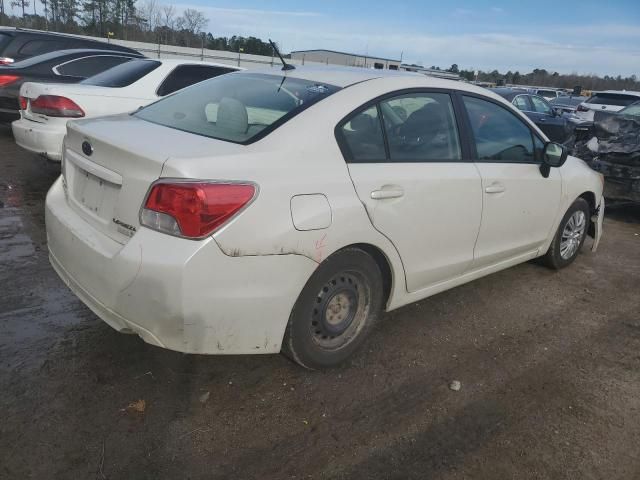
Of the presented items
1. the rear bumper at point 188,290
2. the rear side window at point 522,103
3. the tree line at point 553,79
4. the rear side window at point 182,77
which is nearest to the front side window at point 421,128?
the rear bumper at point 188,290

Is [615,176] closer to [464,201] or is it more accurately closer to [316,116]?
[464,201]

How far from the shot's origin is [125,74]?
635 centimetres

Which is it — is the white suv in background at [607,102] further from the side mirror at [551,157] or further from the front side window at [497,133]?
the front side window at [497,133]

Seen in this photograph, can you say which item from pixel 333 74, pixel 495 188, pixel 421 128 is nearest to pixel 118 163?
pixel 333 74

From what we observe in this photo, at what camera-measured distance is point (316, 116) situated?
2701 millimetres

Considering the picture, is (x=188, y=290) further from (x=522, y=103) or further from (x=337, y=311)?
(x=522, y=103)

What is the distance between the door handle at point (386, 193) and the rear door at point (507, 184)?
2.84 ft

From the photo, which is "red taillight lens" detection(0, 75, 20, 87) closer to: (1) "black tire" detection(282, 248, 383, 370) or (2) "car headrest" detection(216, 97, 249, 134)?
(2) "car headrest" detection(216, 97, 249, 134)

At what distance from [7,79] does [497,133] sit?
21.9 feet

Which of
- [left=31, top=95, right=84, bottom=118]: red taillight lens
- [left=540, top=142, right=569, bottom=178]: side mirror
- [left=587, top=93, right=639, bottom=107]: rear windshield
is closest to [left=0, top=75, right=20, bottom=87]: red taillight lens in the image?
[left=31, top=95, right=84, bottom=118]: red taillight lens

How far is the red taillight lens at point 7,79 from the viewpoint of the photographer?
7172mm

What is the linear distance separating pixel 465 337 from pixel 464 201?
3.02ft

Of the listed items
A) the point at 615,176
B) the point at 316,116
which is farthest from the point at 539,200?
the point at 615,176

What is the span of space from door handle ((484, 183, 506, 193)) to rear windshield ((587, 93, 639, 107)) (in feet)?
43.0
